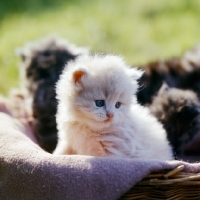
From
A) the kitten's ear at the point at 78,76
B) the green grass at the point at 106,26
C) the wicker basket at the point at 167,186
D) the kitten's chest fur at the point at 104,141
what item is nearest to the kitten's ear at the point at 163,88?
the kitten's chest fur at the point at 104,141

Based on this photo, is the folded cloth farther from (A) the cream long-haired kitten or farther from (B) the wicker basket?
(A) the cream long-haired kitten

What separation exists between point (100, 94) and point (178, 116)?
0.61m

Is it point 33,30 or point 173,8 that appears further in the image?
point 173,8

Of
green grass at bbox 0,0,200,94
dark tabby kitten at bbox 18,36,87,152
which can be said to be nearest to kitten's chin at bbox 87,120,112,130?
dark tabby kitten at bbox 18,36,87,152

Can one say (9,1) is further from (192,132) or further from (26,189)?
(26,189)

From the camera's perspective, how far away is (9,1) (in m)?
4.72

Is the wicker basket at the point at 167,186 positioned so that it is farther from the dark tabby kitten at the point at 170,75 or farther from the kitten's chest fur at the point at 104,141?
the dark tabby kitten at the point at 170,75

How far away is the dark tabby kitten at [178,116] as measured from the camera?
2.27 m

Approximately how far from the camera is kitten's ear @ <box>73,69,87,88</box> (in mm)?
1805

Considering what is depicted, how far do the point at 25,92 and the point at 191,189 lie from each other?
1258 millimetres

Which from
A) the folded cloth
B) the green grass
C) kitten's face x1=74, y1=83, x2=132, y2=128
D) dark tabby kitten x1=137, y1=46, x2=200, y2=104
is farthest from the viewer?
the green grass

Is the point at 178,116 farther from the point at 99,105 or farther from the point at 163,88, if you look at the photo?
the point at 99,105

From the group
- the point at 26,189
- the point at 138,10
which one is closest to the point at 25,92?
the point at 26,189

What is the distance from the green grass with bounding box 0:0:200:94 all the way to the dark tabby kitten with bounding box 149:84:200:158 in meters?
1.39
